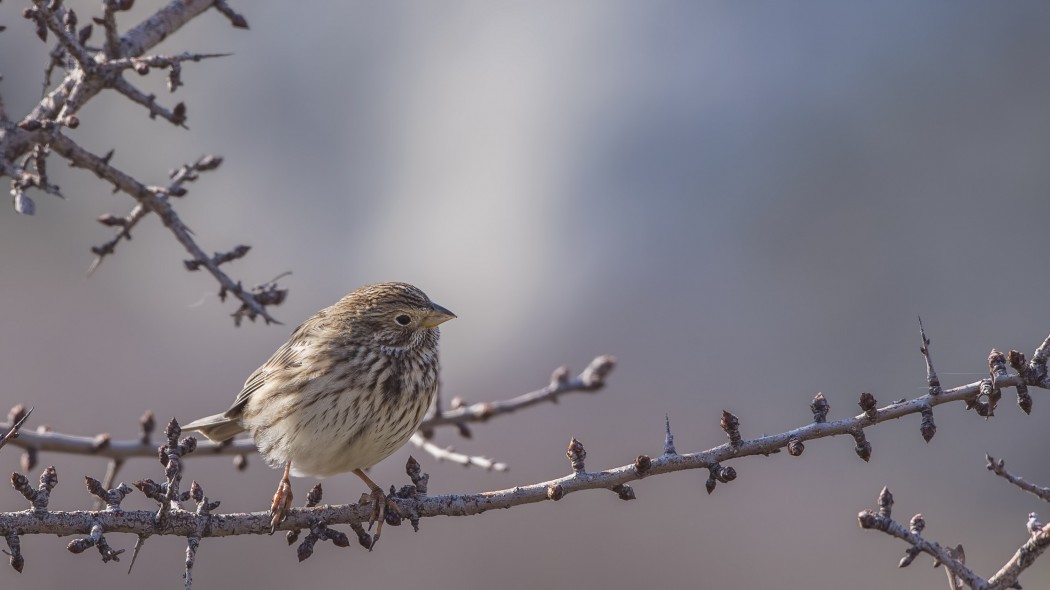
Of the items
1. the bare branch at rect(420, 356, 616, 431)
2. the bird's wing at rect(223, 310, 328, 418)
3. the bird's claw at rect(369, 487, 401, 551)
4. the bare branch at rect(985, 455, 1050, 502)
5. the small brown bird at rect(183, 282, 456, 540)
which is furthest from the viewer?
the bird's wing at rect(223, 310, 328, 418)

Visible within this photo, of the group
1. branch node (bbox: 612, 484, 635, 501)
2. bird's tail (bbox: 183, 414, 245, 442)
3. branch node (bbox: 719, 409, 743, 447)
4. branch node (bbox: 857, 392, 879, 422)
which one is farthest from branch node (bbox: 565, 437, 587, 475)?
bird's tail (bbox: 183, 414, 245, 442)

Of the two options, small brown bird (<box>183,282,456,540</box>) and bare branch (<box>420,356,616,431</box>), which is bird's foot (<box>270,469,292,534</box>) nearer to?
small brown bird (<box>183,282,456,540</box>)

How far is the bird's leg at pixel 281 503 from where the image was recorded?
14.8 feet

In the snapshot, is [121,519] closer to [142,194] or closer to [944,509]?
[142,194]

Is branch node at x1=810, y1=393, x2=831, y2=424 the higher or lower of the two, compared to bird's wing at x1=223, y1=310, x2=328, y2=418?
lower

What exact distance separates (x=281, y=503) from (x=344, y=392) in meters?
0.67

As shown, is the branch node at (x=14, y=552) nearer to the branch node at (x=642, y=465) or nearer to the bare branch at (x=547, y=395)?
the branch node at (x=642, y=465)

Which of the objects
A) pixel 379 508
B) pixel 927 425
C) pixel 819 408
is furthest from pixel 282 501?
pixel 927 425

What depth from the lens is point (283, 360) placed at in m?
5.76

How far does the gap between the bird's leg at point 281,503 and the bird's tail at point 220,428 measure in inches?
28.1

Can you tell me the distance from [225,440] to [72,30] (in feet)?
7.72

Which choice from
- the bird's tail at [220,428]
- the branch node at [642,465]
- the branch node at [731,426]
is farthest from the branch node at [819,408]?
the bird's tail at [220,428]

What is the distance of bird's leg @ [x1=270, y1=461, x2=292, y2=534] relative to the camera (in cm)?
451

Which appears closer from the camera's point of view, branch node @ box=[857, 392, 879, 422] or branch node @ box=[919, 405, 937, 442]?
branch node @ box=[919, 405, 937, 442]
